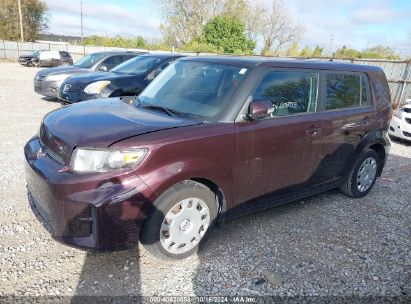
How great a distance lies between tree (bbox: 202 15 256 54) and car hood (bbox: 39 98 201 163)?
35.6m

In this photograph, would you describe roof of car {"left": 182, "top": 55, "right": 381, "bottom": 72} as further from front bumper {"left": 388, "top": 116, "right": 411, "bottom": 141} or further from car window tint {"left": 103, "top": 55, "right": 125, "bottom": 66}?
car window tint {"left": 103, "top": 55, "right": 125, "bottom": 66}

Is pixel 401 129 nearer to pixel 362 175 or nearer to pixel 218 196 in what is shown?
pixel 362 175

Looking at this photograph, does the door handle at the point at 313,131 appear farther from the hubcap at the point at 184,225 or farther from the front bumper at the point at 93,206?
the front bumper at the point at 93,206

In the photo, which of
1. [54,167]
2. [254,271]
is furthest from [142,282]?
[54,167]

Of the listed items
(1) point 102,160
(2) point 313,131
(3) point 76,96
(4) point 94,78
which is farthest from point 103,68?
(1) point 102,160

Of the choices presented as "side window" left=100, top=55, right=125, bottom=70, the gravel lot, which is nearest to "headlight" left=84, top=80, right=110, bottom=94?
"side window" left=100, top=55, right=125, bottom=70

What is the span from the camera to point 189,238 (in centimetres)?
311

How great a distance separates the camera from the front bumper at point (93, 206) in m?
2.56

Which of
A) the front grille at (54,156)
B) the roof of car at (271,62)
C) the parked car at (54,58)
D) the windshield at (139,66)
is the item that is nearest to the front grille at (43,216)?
the front grille at (54,156)

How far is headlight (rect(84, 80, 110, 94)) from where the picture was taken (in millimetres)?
7684

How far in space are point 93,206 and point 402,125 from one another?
836 cm

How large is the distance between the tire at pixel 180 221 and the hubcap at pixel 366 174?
2520 millimetres

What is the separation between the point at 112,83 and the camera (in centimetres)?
775

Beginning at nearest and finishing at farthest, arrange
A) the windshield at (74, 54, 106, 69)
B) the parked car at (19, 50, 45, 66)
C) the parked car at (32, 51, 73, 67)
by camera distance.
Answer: the windshield at (74, 54, 106, 69) < the parked car at (32, 51, 73, 67) < the parked car at (19, 50, 45, 66)
